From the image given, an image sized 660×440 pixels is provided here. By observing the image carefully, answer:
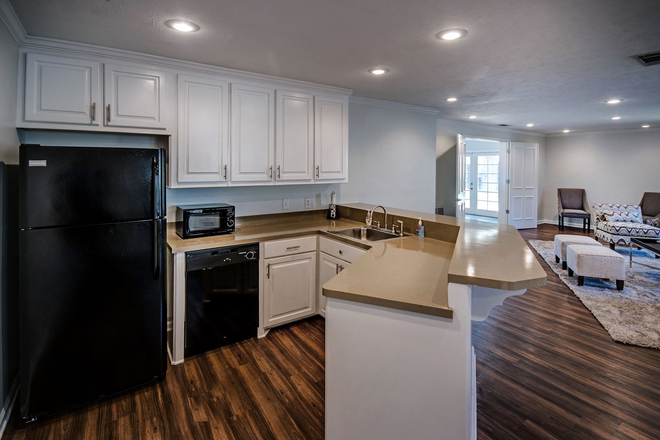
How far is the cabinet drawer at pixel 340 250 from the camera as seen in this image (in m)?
2.69

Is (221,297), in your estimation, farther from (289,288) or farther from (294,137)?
(294,137)

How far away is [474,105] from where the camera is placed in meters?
4.73

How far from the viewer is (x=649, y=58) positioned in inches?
109

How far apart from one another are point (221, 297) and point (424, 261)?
60.8 inches

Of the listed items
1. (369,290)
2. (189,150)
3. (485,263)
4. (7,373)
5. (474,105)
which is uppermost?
(474,105)

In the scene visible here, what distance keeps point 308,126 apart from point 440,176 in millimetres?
3659

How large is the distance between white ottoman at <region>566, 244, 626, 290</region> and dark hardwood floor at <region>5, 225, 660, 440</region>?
4.30 ft

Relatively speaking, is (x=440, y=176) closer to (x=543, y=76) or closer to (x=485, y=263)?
(x=543, y=76)

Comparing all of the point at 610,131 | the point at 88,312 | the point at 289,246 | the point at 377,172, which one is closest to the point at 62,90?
the point at 88,312

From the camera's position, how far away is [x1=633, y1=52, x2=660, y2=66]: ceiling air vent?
2680 millimetres

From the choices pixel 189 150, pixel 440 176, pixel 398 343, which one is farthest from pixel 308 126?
pixel 440 176

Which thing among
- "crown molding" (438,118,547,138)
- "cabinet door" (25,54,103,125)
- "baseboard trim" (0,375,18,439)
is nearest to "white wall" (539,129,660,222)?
"crown molding" (438,118,547,138)

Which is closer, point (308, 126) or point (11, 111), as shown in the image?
point (11, 111)

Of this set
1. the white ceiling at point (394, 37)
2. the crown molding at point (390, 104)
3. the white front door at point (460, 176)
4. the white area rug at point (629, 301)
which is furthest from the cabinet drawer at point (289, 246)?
the white front door at point (460, 176)
